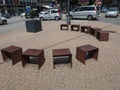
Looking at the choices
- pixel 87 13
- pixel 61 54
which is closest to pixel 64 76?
pixel 61 54

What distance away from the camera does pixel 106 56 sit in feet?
19.7

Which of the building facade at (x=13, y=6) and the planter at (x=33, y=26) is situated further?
the building facade at (x=13, y=6)

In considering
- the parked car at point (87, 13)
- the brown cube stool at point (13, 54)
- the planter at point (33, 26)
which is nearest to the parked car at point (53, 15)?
the parked car at point (87, 13)

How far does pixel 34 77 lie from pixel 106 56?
10.6 feet

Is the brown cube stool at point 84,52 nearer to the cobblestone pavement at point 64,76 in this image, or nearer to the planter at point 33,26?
the cobblestone pavement at point 64,76

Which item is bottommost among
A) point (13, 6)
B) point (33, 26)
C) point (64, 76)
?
point (64, 76)

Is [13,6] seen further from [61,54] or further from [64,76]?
[64,76]

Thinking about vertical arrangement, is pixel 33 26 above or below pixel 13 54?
above

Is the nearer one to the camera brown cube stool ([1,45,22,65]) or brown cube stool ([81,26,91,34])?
brown cube stool ([1,45,22,65])

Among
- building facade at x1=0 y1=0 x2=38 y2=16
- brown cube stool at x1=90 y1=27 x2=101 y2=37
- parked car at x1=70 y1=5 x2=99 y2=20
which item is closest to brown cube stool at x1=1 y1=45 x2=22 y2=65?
brown cube stool at x1=90 y1=27 x2=101 y2=37

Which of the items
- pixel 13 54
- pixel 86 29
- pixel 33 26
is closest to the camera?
pixel 13 54

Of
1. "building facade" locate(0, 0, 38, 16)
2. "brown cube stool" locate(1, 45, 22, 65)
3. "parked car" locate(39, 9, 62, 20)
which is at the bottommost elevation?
"brown cube stool" locate(1, 45, 22, 65)

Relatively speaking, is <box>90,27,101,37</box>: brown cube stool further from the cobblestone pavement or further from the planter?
the planter

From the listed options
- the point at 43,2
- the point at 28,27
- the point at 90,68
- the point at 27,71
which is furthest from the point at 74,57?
the point at 43,2
